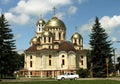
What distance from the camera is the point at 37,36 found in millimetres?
98562

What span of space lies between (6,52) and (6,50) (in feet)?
1.37

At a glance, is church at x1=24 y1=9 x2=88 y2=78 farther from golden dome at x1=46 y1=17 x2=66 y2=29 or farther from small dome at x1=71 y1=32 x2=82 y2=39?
small dome at x1=71 y1=32 x2=82 y2=39

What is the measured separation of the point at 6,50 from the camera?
199ft

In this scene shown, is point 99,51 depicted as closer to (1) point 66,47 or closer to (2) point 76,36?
(1) point 66,47

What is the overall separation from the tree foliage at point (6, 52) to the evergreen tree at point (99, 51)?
50.8 feet

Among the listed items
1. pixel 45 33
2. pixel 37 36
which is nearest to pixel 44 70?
pixel 45 33

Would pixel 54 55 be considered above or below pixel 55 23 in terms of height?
below

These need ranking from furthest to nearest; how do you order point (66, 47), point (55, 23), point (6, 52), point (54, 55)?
1. point (55, 23)
2. point (54, 55)
3. point (66, 47)
4. point (6, 52)

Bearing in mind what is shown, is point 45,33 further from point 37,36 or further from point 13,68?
point 13,68

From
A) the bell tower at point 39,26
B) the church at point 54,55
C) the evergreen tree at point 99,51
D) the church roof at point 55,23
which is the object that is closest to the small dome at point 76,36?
the church at point 54,55

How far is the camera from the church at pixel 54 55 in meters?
82.2

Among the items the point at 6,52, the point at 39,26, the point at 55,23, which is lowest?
the point at 6,52

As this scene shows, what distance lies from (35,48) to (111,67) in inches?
1199

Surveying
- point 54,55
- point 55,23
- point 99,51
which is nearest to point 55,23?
point 55,23
